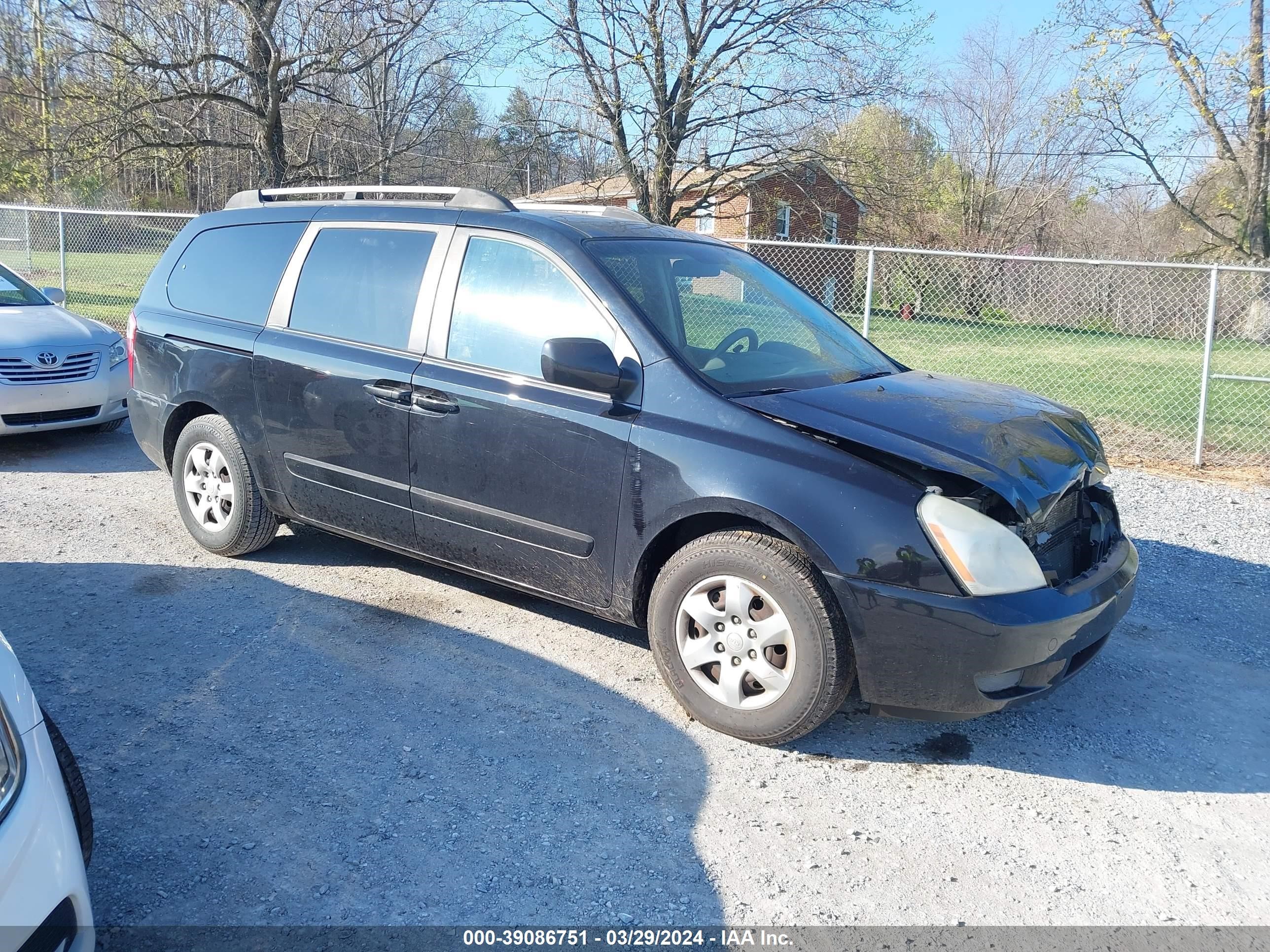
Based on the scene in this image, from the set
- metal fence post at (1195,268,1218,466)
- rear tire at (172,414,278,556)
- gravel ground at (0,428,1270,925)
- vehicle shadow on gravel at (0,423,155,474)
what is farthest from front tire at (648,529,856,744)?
metal fence post at (1195,268,1218,466)

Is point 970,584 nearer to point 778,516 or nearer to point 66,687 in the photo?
point 778,516

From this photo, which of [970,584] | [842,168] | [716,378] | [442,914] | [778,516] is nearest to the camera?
[442,914]

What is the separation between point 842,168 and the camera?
776 inches

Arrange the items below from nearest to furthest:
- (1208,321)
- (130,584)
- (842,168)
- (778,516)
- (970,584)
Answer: (970,584) → (778,516) → (130,584) → (1208,321) → (842,168)

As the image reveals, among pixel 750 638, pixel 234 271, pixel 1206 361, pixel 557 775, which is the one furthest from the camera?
pixel 1206 361

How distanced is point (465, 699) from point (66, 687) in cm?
157

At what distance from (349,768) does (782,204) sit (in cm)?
Result: 1919

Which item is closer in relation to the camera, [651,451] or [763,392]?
[651,451]

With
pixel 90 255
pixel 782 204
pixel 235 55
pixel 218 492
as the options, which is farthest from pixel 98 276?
pixel 218 492

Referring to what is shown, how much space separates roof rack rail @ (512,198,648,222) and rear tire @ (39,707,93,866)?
300 cm

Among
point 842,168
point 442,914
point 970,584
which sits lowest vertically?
point 442,914

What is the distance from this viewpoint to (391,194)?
5.26 metres

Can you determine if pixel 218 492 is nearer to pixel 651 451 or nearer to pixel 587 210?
pixel 587 210

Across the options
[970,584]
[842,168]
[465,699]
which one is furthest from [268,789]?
[842,168]
